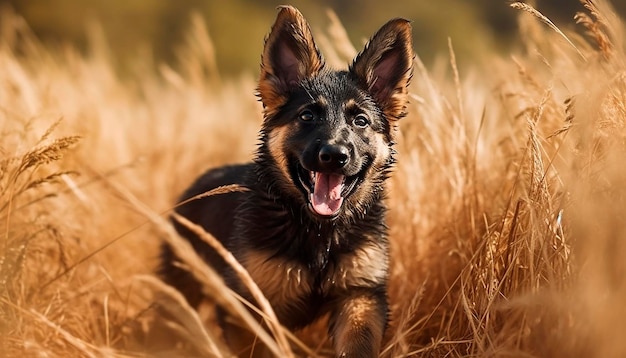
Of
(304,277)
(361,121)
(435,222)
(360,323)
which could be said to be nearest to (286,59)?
(361,121)

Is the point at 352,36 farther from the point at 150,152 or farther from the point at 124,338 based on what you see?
the point at 124,338

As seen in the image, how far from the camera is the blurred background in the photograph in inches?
1065

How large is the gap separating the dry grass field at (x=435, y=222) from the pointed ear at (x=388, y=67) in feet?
2.17

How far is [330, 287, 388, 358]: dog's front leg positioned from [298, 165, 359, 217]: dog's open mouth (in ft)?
1.71

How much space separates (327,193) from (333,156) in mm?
316

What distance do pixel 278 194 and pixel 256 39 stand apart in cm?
2644

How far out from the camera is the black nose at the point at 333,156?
4230mm

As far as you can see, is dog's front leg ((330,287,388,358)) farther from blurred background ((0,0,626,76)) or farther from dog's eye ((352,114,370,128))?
blurred background ((0,0,626,76))

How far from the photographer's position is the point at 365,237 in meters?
4.66

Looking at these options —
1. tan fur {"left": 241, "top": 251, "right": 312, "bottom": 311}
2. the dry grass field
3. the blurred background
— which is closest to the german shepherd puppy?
tan fur {"left": 241, "top": 251, "right": 312, "bottom": 311}

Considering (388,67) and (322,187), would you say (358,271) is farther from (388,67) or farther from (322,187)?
(388,67)

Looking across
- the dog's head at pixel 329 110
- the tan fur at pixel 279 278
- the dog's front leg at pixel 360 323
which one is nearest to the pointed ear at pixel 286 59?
the dog's head at pixel 329 110

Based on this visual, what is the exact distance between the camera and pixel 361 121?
15.5ft

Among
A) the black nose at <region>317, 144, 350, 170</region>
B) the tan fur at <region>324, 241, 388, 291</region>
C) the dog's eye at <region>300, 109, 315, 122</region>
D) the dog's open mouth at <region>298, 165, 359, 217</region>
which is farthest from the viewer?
the dog's eye at <region>300, 109, 315, 122</region>
